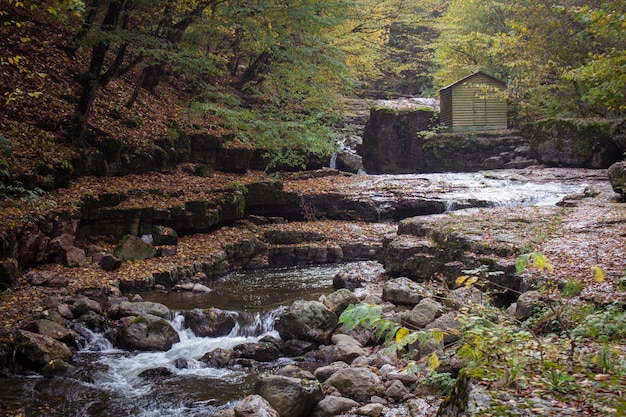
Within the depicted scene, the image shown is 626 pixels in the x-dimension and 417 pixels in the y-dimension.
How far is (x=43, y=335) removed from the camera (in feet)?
23.6

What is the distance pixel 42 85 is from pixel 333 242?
9067mm

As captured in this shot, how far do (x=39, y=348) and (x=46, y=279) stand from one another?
297cm

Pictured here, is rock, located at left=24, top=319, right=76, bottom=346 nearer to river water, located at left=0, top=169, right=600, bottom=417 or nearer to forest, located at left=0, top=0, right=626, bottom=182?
river water, located at left=0, top=169, right=600, bottom=417

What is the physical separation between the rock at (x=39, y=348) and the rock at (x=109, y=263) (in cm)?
373

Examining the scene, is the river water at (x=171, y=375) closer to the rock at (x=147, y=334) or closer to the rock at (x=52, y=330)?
the rock at (x=147, y=334)

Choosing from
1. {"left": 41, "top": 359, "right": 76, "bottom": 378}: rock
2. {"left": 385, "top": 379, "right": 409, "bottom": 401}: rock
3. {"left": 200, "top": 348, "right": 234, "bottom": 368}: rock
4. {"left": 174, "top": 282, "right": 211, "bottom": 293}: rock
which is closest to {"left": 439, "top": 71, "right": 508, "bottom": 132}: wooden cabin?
{"left": 174, "top": 282, "right": 211, "bottom": 293}: rock

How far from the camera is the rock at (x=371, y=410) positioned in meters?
5.26

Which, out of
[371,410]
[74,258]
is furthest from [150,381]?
[74,258]

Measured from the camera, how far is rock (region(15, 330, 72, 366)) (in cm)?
675

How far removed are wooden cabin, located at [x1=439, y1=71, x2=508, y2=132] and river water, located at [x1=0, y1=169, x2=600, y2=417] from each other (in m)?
16.1

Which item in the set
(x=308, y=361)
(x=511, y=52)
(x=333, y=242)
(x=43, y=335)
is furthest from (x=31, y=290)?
(x=511, y=52)

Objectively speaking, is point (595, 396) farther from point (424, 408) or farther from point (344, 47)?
point (344, 47)

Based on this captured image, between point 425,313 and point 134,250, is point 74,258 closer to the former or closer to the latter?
point 134,250

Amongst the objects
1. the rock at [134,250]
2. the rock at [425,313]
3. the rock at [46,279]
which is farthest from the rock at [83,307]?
the rock at [425,313]
